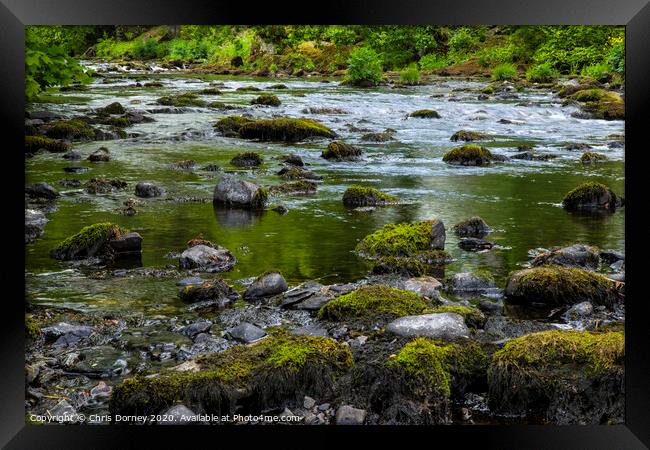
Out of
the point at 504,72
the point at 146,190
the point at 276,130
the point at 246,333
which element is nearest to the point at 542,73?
the point at 504,72

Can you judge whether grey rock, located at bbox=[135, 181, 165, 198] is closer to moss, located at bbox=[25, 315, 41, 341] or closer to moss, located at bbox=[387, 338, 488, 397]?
moss, located at bbox=[25, 315, 41, 341]

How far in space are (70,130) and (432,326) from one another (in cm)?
868

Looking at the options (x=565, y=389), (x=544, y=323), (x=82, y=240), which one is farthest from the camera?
(x=82, y=240)

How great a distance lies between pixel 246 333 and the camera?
486 cm

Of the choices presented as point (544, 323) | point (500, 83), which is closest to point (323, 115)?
point (500, 83)

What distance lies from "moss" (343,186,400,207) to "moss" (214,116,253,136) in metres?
4.57

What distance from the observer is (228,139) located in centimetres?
1280

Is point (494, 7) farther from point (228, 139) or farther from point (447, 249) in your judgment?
point (228, 139)

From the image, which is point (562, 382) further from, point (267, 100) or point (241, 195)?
point (267, 100)

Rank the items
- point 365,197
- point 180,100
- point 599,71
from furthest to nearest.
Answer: point 180,100 → point 599,71 → point 365,197

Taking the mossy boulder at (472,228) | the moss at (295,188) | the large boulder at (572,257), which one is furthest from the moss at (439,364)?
the moss at (295,188)

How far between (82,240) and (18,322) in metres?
3.27

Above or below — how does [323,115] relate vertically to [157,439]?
above

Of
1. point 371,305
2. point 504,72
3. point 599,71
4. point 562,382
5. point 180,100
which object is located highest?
point 504,72
